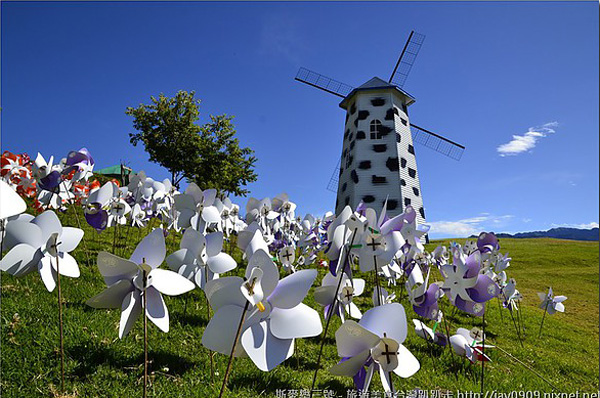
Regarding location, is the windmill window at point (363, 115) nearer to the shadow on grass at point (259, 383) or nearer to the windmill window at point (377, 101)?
the windmill window at point (377, 101)

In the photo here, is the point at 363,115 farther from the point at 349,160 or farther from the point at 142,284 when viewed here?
the point at 142,284

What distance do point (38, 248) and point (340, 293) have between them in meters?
1.34

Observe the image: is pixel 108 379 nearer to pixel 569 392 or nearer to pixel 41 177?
pixel 41 177

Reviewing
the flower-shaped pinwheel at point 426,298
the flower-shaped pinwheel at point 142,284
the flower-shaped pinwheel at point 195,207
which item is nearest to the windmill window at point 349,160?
the flower-shaped pinwheel at point 195,207

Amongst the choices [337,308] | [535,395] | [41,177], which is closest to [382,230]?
[337,308]

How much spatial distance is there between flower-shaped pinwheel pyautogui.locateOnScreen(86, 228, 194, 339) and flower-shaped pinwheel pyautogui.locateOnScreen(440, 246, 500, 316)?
1428 millimetres

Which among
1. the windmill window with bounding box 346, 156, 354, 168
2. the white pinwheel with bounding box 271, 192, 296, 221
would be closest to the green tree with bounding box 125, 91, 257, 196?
the windmill window with bounding box 346, 156, 354, 168

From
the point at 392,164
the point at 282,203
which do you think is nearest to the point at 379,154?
the point at 392,164

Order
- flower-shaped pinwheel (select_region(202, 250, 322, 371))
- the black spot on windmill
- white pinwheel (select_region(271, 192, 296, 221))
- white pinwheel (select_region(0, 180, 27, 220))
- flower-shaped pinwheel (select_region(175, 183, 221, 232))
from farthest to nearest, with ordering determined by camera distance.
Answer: the black spot on windmill
white pinwheel (select_region(271, 192, 296, 221))
flower-shaped pinwheel (select_region(175, 183, 221, 232))
flower-shaped pinwheel (select_region(202, 250, 322, 371))
white pinwheel (select_region(0, 180, 27, 220))

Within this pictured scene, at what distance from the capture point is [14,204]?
80 cm

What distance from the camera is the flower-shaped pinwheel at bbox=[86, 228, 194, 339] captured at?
1095mm

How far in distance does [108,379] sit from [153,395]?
1.07ft

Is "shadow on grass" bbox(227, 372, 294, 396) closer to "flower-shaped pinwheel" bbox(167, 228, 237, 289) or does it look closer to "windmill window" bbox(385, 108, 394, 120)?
"flower-shaped pinwheel" bbox(167, 228, 237, 289)

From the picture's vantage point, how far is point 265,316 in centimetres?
98
